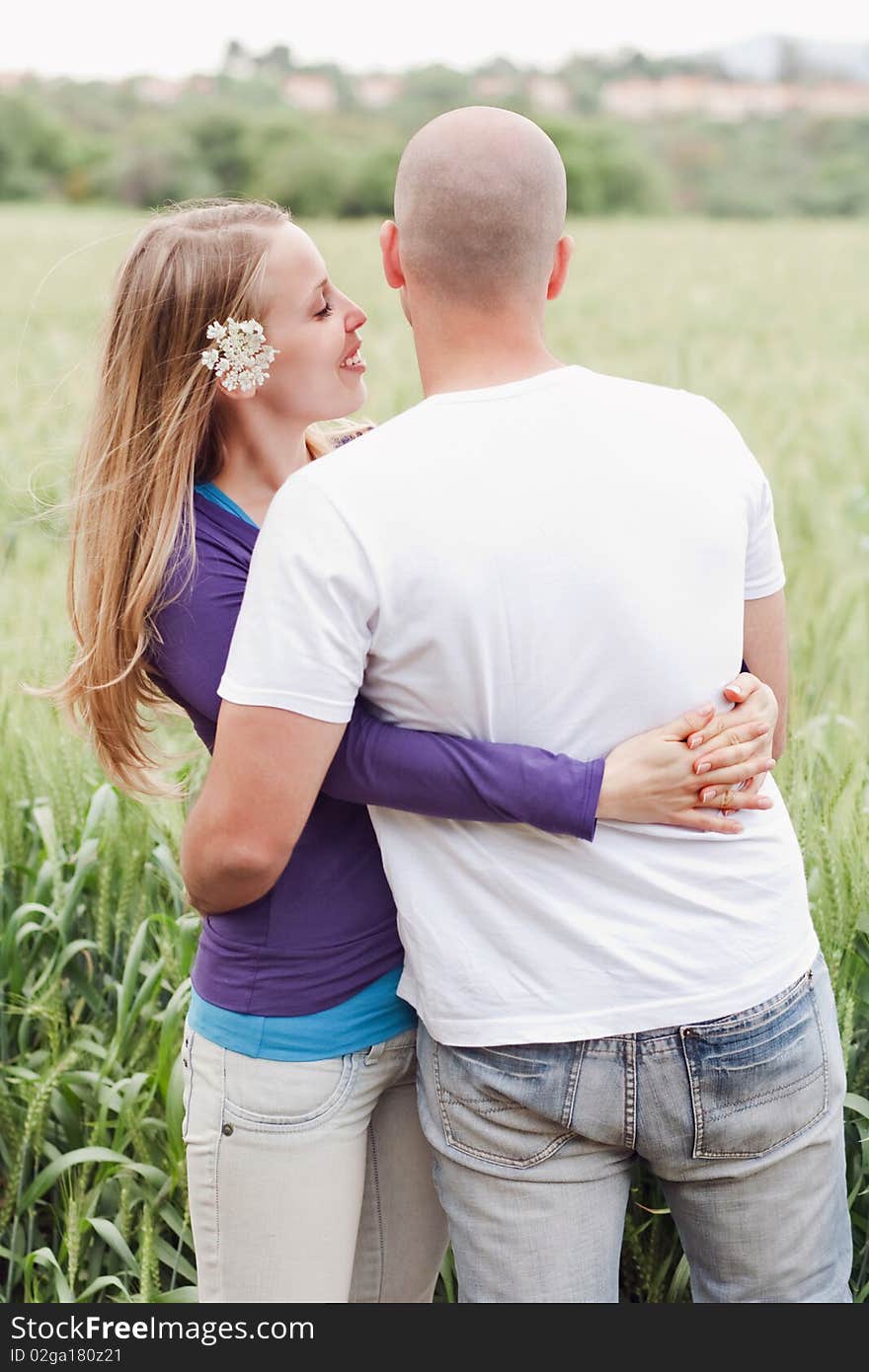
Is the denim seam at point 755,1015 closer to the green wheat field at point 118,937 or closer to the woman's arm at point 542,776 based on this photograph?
the woman's arm at point 542,776

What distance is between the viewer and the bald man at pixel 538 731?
1195 mm

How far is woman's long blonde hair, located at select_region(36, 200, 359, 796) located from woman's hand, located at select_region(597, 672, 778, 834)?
0.52 meters

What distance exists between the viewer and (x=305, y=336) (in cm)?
151

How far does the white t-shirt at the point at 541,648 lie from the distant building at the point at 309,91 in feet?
152

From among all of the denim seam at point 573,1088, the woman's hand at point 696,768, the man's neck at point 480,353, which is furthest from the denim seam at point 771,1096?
the man's neck at point 480,353

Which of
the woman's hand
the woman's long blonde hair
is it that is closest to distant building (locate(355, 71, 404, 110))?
the woman's long blonde hair

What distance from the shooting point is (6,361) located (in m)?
9.15

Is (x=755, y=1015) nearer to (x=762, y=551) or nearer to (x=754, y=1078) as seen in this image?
(x=754, y=1078)

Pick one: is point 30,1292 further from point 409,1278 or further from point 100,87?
point 100,87

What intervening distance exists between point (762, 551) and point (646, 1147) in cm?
60

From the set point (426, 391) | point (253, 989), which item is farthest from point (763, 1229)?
point (426, 391)

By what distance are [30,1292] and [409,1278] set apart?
0.79 metres

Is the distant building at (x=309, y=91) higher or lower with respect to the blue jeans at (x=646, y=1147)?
higher

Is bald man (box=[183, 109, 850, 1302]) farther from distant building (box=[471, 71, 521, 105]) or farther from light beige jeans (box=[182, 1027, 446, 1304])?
distant building (box=[471, 71, 521, 105])
